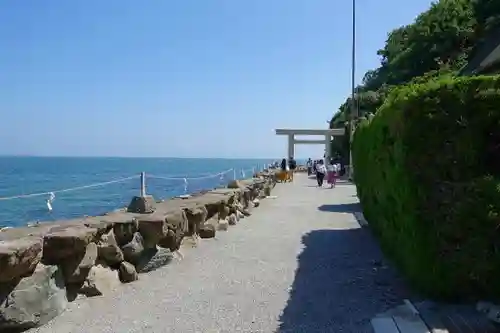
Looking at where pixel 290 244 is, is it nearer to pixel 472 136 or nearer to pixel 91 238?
pixel 91 238

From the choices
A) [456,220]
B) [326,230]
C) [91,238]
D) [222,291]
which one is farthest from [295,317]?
[326,230]

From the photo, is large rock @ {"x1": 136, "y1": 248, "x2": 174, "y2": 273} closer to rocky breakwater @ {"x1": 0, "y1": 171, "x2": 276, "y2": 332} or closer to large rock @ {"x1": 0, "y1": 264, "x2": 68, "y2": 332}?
rocky breakwater @ {"x1": 0, "y1": 171, "x2": 276, "y2": 332}

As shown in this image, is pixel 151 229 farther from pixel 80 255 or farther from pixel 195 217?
pixel 195 217

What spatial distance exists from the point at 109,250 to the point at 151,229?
2.86 ft

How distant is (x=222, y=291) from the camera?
6.32 meters

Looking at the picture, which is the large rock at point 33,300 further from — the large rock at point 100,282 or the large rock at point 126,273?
the large rock at point 126,273

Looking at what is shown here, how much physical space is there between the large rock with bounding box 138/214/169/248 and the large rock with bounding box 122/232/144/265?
0.09m

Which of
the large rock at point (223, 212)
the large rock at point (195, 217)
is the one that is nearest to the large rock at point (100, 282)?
the large rock at point (195, 217)

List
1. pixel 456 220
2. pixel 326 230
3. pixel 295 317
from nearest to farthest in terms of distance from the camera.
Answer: pixel 456 220 → pixel 295 317 → pixel 326 230

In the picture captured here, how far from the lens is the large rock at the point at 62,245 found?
532 cm

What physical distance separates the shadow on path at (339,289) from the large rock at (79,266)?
2.13 metres

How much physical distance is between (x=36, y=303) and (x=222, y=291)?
2.17 m

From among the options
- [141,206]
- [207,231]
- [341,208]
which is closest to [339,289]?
[141,206]

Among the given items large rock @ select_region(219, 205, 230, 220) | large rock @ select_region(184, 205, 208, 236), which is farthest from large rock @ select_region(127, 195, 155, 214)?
large rock @ select_region(219, 205, 230, 220)
